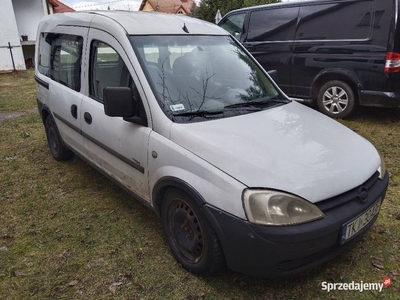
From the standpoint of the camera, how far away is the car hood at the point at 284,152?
2.09m

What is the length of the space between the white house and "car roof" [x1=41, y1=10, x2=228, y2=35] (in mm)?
15148

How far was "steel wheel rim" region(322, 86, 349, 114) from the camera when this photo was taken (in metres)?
6.11

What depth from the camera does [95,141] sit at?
3.40 m

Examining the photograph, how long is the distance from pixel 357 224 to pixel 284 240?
0.61m

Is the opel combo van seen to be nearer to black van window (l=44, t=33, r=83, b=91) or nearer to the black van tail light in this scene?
black van window (l=44, t=33, r=83, b=91)

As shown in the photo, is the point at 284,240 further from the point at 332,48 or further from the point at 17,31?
the point at 17,31

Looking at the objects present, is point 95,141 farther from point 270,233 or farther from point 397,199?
point 397,199

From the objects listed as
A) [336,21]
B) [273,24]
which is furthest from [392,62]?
[273,24]

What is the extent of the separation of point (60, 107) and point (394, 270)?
380cm

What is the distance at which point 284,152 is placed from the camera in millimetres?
2283

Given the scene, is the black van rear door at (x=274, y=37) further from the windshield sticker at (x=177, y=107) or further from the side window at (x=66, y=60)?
the windshield sticker at (x=177, y=107)

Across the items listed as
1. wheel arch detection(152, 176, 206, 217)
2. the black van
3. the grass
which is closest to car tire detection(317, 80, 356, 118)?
the black van

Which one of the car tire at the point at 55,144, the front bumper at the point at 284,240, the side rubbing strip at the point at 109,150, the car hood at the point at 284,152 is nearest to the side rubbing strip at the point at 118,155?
the side rubbing strip at the point at 109,150

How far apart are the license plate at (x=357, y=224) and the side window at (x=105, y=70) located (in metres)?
1.98
